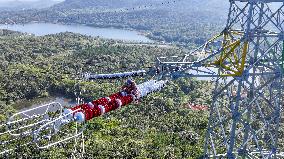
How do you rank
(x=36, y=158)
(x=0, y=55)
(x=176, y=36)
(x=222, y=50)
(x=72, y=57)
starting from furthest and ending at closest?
(x=176, y=36) < (x=72, y=57) < (x=0, y=55) < (x=36, y=158) < (x=222, y=50)

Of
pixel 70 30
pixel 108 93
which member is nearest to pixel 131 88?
pixel 108 93

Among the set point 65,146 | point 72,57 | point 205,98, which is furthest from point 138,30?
point 65,146

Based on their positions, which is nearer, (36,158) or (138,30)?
(36,158)

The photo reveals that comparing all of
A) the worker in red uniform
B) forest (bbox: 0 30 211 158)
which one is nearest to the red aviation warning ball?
the worker in red uniform

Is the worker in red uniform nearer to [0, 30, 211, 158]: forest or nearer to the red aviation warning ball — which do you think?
the red aviation warning ball

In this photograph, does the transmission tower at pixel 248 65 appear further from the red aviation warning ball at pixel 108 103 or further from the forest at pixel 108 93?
the forest at pixel 108 93

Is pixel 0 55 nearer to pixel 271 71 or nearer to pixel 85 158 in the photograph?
pixel 85 158
